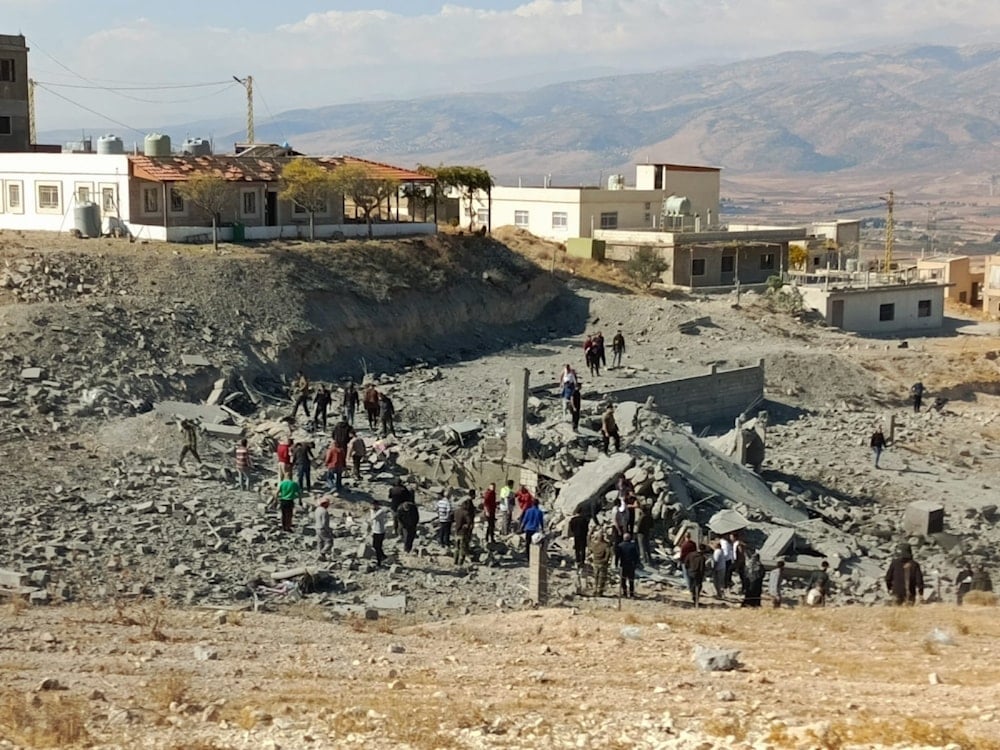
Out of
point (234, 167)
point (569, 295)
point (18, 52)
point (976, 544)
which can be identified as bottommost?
point (976, 544)

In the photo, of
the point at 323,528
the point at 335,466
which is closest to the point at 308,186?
the point at 335,466

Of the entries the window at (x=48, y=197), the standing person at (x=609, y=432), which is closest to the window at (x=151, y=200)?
the window at (x=48, y=197)

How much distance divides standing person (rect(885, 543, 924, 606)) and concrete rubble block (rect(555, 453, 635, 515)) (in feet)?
16.9

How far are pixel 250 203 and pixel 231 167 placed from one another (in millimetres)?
1397

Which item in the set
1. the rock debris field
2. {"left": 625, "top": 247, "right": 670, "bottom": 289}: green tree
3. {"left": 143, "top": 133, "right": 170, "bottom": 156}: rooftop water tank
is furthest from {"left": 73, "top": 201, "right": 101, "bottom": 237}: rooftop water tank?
{"left": 625, "top": 247, "right": 670, "bottom": 289}: green tree

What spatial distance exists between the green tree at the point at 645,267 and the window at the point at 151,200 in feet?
56.3

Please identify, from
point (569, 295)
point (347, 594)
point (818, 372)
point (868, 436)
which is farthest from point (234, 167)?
point (347, 594)

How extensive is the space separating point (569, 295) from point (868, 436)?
50.5ft

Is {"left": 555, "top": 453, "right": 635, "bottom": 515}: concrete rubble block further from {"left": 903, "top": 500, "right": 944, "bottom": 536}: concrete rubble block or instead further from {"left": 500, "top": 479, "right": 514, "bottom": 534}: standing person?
{"left": 903, "top": 500, "right": 944, "bottom": 536}: concrete rubble block

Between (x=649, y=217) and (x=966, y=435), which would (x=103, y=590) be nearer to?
(x=966, y=435)

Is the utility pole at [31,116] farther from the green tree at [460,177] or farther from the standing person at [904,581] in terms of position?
the standing person at [904,581]

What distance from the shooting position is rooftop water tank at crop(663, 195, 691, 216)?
197 ft

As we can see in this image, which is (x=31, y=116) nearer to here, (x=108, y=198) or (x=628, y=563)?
(x=108, y=198)

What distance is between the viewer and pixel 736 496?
83.3ft
